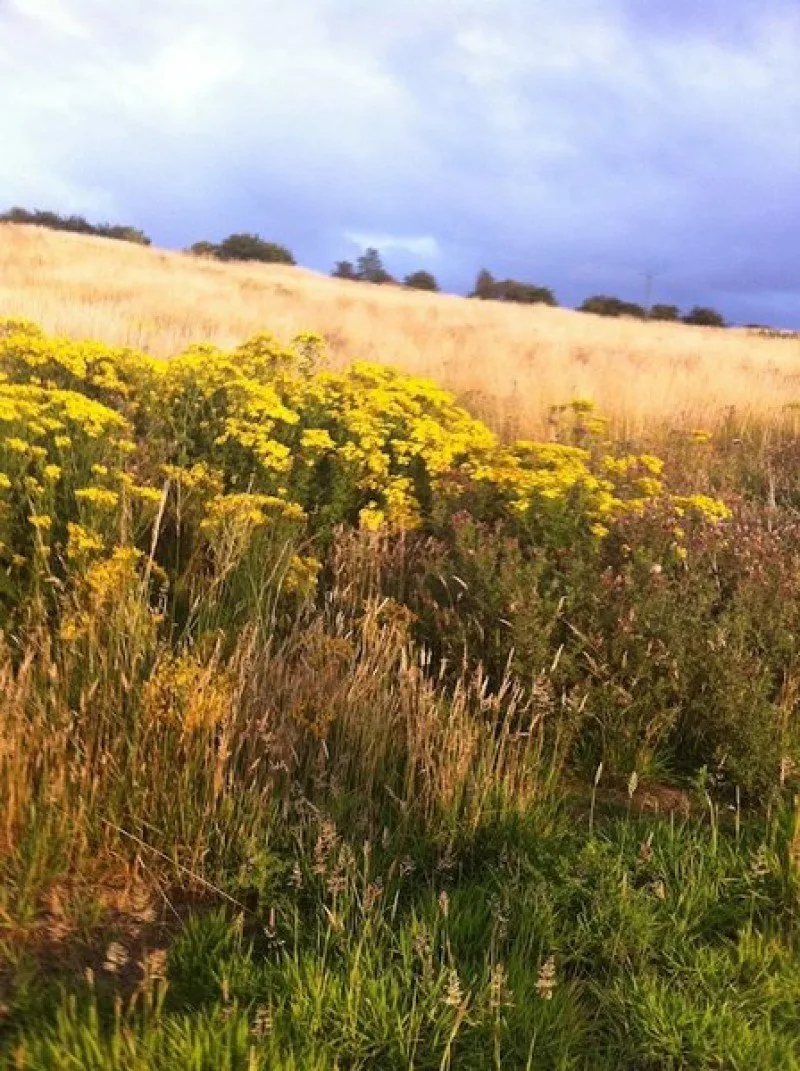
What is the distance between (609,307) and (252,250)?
67.5 feet

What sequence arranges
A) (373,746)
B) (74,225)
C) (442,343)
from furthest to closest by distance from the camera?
(74,225), (442,343), (373,746)

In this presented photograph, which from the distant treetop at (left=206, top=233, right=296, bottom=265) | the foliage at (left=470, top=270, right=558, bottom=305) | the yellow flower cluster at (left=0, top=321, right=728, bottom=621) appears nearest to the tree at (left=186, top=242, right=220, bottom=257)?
the distant treetop at (left=206, top=233, right=296, bottom=265)

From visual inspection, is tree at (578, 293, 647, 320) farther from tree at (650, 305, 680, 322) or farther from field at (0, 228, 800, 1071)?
field at (0, 228, 800, 1071)

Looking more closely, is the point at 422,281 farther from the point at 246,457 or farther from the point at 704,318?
the point at 246,457

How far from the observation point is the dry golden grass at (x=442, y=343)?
32.5 ft

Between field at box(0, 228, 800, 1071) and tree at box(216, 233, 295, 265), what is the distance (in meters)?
50.4

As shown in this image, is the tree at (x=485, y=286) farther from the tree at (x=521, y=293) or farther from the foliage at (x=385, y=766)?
the foliage at (x=385, y=766)

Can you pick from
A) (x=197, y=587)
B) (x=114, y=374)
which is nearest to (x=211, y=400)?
(x=114, y=374)

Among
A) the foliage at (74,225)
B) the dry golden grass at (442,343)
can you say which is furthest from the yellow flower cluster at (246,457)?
the foliage at (74,225)

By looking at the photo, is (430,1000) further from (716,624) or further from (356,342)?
(356,342)

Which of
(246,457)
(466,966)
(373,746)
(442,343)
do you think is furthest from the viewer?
(442,343)

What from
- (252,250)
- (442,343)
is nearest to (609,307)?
(252,250)

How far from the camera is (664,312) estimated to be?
54.9 meters

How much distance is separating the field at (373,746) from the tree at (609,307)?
2043 inches
